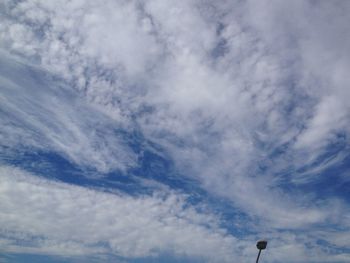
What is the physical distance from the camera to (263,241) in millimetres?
8477
